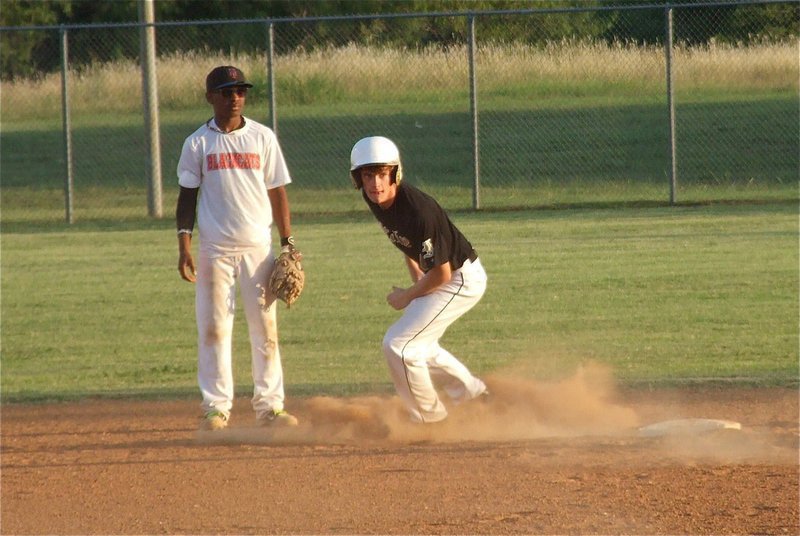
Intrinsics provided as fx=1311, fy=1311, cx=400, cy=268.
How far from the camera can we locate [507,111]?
22094 mm

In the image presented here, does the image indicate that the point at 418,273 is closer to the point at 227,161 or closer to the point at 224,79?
the point at 227,161

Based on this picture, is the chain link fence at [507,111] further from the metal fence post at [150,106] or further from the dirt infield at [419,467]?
the dirt infield at [419,467]

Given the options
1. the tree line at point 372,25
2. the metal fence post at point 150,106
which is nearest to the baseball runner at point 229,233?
the tree line at point 372,25

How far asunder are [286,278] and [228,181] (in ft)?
2.09

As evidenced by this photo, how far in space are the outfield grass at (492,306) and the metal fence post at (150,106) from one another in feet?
4.29

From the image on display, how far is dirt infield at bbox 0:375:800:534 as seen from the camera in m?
5.83

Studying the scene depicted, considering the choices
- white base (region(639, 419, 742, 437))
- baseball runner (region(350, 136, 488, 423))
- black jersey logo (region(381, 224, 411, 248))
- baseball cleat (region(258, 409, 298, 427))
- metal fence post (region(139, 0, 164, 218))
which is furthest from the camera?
metal fence post (region(139, 0, 164, 218))

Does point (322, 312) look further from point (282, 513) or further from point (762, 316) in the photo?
point (282, 513)

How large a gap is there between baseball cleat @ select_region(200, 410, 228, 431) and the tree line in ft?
32.2

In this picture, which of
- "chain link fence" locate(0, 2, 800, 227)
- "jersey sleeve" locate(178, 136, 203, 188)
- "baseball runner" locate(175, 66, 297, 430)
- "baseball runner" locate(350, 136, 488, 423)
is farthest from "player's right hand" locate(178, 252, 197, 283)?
"chain link fence" locate(0, 2, 800, 227)

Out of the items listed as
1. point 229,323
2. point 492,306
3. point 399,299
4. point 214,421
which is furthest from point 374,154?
point 492,306

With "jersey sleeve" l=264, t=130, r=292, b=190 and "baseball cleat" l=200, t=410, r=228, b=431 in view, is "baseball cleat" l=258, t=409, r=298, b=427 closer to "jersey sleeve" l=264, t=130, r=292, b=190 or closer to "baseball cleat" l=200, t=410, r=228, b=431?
"baseball cleat" l=200, t=410, r=228, b=431

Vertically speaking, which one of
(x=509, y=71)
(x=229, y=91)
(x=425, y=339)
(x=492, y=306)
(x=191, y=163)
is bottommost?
(x=492, y=306)

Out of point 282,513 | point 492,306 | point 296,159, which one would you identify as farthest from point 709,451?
point 296,159
